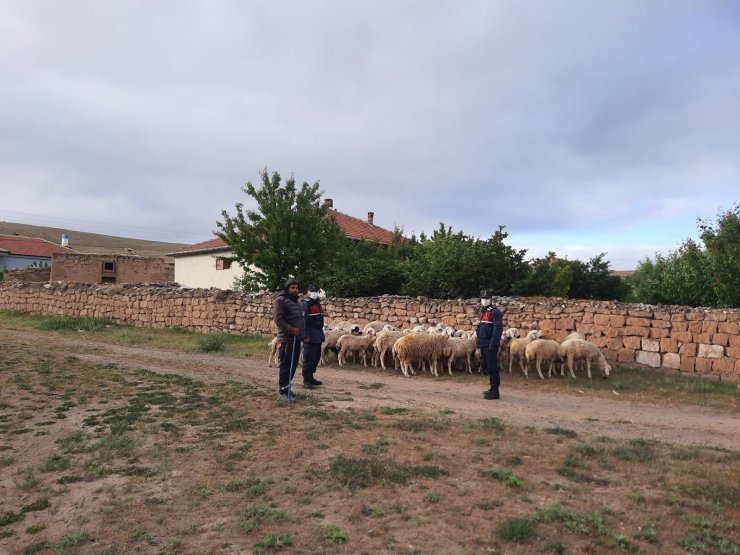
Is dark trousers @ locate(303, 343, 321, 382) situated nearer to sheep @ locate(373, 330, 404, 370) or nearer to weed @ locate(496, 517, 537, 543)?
sheep @ locate(373, 330, 404, 370)

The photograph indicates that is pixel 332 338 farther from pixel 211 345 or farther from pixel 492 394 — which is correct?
pixel 492 394

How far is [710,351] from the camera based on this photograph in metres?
11.4

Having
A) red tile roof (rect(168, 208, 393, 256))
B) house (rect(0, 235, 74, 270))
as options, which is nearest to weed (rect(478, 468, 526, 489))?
red tile roof (rect(168, 208, 393, 256))

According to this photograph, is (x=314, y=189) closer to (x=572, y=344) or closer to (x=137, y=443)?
(x=572, y=344)

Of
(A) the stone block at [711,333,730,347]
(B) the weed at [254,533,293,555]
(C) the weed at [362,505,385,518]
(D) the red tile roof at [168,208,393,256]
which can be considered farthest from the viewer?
(D) the red tile roof at [168,208,393,256]

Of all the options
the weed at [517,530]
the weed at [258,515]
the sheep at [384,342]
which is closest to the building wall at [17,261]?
the sheep at [384,342]

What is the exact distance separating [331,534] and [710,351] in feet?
35.0

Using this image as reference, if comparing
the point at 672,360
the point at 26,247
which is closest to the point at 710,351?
the point at 672,360

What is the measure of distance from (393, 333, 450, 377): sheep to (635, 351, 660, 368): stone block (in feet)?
14.6

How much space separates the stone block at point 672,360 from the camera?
11.8 meters

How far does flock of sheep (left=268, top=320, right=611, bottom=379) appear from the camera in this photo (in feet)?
37.4

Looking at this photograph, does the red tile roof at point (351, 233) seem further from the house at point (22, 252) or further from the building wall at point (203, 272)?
the house at point (22, 252)

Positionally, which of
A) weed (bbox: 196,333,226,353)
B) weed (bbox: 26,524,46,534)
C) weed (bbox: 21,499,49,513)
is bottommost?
weed (bbox: 26,524,46,534)

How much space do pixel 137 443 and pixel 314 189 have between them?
1569 cm
